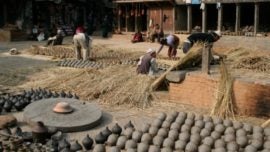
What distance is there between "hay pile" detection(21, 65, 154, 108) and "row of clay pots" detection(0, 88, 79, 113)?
21.1 inches

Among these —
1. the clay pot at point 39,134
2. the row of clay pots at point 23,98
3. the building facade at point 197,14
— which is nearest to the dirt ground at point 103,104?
the row of clay pots at point 23,98

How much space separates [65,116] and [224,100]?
2.79 m

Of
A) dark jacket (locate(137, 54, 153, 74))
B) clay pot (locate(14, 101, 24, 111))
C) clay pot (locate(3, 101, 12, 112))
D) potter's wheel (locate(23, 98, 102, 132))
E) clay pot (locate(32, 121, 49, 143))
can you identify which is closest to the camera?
clay pot (locate(32, 121, 49, 143))

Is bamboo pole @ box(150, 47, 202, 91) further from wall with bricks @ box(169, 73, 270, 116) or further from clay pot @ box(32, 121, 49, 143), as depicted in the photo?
clay pot @ box(32, 121, 49, 143)

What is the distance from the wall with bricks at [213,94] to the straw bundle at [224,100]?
0.14 meters

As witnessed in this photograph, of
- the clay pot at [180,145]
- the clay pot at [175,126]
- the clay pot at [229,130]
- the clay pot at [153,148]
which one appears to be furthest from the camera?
the clay pot at [175,126]

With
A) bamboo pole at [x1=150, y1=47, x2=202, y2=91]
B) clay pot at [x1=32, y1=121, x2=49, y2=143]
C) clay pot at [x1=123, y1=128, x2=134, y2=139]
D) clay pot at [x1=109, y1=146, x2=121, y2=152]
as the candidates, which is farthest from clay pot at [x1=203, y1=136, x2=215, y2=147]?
bamboo pole at [x1=150, y1=47, x2=202, y2=91]

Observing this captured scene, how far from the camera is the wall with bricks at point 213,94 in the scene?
782 cm

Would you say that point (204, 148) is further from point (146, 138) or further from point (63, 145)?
point (63, 145)

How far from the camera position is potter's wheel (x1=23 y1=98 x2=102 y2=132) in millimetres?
6977

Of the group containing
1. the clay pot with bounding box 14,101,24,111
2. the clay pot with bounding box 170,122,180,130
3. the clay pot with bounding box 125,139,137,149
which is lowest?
the clay pot with bounding box 125,139,137,149

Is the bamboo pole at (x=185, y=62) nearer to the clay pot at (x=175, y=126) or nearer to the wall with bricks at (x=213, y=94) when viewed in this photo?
the wall with bricks at (x=213, y=94)

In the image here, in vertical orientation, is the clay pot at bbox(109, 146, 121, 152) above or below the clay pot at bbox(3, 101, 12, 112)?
below

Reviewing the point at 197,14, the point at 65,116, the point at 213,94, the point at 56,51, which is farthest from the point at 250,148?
the point at 197,14
